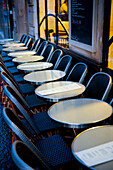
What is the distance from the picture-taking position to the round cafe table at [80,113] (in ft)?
6.67

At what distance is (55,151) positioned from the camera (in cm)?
214

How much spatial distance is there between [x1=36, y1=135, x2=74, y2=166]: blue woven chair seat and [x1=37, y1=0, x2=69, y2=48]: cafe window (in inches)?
129

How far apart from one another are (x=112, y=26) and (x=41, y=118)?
1708mm

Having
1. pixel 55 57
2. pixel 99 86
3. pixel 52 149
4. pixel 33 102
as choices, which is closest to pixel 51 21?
pixel 55 57

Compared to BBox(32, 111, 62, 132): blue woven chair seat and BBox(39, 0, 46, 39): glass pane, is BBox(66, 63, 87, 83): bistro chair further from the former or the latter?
BBox(39, 0, 46, 39): glass pane

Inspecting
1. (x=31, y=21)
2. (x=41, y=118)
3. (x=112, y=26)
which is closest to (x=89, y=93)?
(x=41, y=118)

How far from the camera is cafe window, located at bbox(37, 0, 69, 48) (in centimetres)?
527

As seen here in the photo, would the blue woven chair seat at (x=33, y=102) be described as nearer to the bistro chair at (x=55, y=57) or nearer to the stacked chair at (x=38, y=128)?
the stacked chair at (x=38, y=128)

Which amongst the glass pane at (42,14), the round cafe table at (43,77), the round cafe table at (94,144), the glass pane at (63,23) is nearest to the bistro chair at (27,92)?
the round cafe table at (43,77)

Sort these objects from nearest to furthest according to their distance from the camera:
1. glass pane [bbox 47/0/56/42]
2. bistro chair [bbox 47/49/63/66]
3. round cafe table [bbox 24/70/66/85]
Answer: round cafe table [bbox 24/70/66/85] → bistro chair [bbox 47/49/63/66] → glass pane [bbox 47/0/56/42]

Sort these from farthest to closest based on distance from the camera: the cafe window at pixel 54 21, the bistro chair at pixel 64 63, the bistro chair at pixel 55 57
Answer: the cafe window at pixel 54 21
the bistro chair at pixel 55 57
the bistro chair at pixel 64 63

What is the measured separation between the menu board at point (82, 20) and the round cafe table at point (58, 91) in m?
1.14

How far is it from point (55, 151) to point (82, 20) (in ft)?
8.74

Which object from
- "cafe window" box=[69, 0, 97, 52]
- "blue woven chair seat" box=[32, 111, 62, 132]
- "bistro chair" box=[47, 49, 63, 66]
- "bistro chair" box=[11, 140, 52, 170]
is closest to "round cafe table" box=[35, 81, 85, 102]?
"blue woven chair seat" box=[32, 111, 62, 132]
